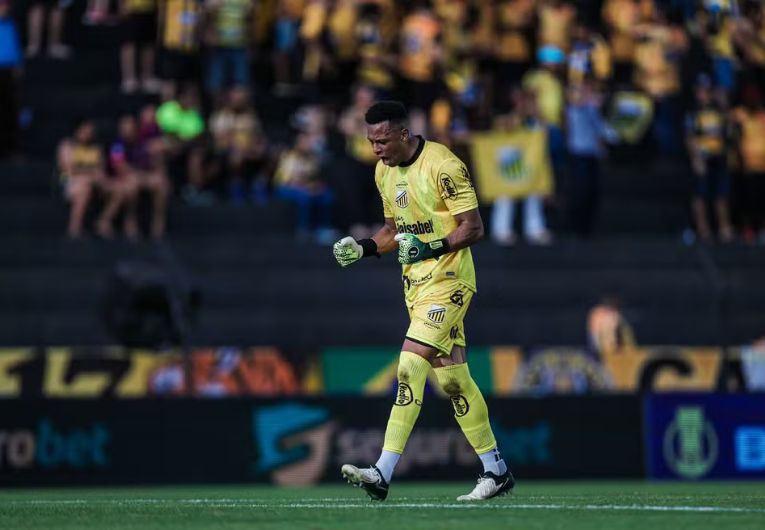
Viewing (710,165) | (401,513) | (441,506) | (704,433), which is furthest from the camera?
(710,165)

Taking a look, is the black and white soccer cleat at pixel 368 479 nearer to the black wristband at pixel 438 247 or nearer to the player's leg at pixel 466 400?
the player's leg at pixel 466 400

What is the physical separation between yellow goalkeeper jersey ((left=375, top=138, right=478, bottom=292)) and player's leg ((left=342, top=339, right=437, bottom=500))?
0.44 m

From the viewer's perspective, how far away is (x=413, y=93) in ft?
74.6

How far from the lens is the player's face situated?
10.4m

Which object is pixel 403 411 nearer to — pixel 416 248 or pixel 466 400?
pixel 466 400

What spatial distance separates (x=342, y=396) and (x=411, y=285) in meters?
7.02

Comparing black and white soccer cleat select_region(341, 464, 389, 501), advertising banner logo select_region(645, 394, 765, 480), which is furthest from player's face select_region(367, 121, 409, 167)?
advertising banner logo select_region(645, 394, 765, 480)

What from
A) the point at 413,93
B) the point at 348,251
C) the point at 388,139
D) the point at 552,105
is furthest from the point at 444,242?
the point at 552,105

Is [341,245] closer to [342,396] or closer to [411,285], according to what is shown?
[411,285]

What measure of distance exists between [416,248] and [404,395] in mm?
929

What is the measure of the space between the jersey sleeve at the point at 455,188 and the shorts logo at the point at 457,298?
509 millimetres

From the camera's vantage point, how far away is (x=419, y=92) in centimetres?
2278

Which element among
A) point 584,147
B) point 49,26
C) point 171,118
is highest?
point 49,26

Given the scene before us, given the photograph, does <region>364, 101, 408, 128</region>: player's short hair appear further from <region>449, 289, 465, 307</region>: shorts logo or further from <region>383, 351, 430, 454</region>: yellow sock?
<region>383, 351, 430, 454</region>: yellow sock
